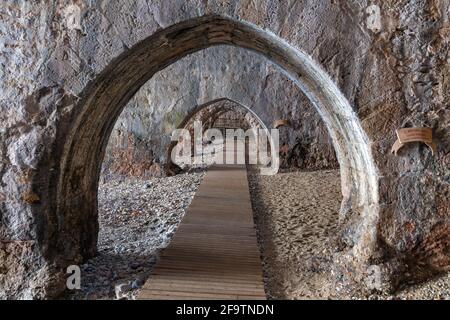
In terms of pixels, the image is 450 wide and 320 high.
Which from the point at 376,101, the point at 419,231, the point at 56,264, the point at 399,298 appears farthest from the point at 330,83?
the point at 56,264

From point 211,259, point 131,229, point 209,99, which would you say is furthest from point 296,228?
point 209,99

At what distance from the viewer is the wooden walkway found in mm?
2896

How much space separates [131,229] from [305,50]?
3.00 m

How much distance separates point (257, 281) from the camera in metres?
3.08

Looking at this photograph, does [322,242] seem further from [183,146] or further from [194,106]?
[183,146]

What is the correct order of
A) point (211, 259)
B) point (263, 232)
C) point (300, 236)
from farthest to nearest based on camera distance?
point (263, 232), point (300, 236), point (211, 259)

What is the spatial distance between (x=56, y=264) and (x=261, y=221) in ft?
8.40

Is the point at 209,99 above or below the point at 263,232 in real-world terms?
above

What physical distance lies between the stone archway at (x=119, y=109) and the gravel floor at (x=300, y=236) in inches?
13.4

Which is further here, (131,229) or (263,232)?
(131,229)

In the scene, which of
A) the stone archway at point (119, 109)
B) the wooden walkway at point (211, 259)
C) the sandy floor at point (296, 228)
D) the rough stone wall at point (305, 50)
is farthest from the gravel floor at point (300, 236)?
the rough stone wall at point (305, 50)

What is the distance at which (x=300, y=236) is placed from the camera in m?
4.27

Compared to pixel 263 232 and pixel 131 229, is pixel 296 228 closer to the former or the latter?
pixel 263 232

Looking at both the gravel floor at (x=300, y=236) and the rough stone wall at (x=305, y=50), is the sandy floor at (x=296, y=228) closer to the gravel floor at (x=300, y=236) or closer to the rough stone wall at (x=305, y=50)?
the gravel floor at (x=300, y=236)
